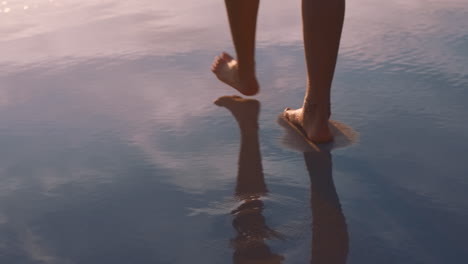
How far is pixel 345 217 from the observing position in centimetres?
134

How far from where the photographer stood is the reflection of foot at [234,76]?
2.06 meters

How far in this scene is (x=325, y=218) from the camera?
135cm

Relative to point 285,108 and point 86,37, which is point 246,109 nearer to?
point 285,108

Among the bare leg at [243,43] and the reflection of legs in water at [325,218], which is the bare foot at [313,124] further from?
the bare leg at [243,43]

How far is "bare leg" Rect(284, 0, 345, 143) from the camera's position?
5.60 feet

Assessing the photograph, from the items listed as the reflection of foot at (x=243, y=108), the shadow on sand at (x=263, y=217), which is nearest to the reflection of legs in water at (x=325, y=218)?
the shadow on sand at (x=263, y=217)

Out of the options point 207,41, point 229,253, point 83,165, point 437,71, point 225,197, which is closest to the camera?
point 229,253

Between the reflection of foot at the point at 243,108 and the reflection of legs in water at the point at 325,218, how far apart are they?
0.31 metres

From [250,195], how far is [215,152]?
0.28 metres

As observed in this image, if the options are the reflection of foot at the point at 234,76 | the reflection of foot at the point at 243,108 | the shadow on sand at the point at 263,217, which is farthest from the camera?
the reflection of foot at the point at 234,76

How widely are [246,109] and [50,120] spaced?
2.03 feet

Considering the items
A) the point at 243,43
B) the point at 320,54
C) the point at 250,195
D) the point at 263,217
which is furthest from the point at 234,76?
the point at 263,217

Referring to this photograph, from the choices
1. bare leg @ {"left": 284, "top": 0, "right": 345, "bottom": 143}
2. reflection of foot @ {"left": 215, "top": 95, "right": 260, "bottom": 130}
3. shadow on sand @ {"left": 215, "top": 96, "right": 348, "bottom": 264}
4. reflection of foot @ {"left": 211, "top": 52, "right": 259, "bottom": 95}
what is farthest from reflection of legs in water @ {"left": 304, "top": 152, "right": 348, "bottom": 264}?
reflection of foot @ {"left": 211, "top": 52, "right": 259, "bottom": 95}

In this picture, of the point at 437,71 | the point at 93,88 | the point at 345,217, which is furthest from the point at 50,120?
the point at 437,71
